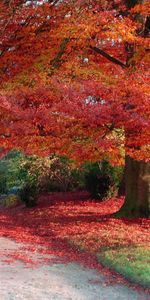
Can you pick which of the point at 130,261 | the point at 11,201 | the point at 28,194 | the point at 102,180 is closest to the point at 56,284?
the point at 130,261

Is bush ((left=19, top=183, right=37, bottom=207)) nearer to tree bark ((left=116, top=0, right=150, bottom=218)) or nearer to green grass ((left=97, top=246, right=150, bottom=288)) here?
tree bark ((left=116, top=0, right=150, bottom=218))

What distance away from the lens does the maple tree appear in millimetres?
10414

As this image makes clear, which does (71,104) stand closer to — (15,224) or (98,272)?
(98,272)

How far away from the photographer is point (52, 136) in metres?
11.7

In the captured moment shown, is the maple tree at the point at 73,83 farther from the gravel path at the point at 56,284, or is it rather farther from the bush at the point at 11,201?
the bush at the point at 11,201

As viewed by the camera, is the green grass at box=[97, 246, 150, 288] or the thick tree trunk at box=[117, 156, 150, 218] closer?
the green grass at box=[97, 246, 150, 288]

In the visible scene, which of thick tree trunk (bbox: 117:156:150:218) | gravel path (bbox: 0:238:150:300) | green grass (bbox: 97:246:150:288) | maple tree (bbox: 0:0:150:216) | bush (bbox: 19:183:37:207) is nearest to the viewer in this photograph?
gravel path (bbox: 0:238:150:300)

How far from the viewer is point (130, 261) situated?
9508mm

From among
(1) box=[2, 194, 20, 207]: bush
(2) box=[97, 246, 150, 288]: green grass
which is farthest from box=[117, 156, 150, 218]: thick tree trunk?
(1) box=[2, 194, 20, 207]: bush

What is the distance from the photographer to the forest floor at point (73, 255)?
25.9 ft

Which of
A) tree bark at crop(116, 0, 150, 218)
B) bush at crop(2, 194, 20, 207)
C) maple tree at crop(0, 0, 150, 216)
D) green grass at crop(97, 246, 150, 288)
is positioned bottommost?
bush at crop(2, 194, 20, 207)

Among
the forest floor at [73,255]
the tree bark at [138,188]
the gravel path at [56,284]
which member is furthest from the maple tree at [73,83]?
the gravel path at [56,284]

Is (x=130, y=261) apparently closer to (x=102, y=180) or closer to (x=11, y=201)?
(x=102, y=180)

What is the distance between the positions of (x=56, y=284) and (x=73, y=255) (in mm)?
2743
